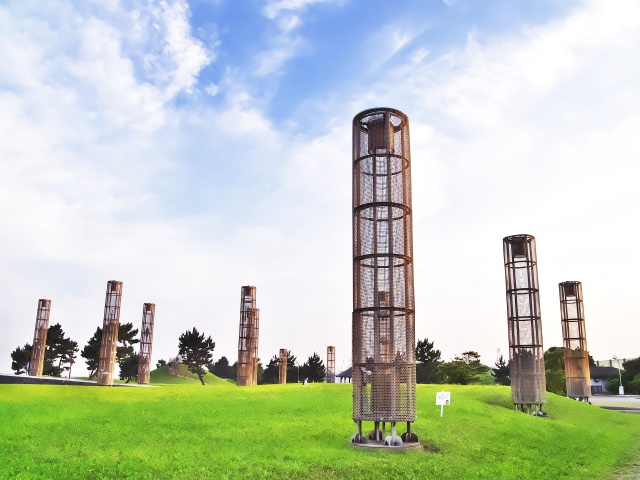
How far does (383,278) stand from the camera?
752 inches

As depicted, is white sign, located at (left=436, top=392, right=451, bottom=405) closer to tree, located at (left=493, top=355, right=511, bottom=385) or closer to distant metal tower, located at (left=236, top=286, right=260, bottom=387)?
distant metal tower, located at (left=236, top=286, right=260, bottom=387)

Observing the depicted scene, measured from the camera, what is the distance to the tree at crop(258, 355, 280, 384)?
9291cm

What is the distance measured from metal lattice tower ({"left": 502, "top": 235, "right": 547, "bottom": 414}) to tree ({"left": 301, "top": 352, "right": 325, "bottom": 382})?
6308 cm

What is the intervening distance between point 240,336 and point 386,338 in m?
37.2

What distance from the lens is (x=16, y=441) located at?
647 inches

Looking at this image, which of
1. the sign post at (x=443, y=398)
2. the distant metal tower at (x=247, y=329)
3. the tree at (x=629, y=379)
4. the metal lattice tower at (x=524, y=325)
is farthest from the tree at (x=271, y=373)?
the sign post at (x=443, y=398)

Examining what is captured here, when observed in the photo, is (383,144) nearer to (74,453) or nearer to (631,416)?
(74,453)

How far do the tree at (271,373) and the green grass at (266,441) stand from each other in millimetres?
65384

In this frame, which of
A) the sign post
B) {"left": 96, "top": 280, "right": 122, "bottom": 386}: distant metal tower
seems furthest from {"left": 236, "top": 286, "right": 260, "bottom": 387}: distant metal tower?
the sign post

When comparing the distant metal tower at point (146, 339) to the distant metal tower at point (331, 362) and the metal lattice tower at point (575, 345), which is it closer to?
the distant metal tower at point (331, 362)

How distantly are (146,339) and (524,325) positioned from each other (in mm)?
41422

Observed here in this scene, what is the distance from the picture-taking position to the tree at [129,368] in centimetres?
8081

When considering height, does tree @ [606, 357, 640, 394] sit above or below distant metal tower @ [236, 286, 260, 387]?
below

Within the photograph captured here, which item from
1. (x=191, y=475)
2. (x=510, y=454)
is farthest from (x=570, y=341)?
(x=191, y=475)
